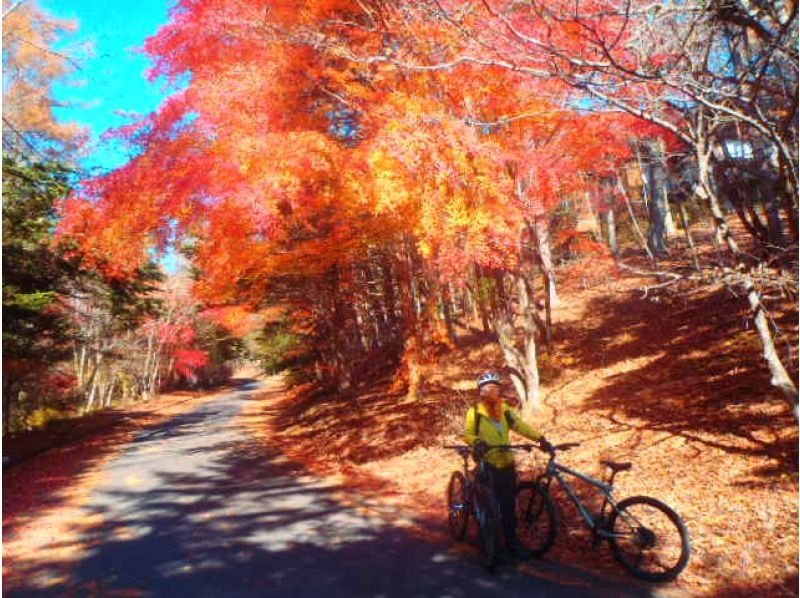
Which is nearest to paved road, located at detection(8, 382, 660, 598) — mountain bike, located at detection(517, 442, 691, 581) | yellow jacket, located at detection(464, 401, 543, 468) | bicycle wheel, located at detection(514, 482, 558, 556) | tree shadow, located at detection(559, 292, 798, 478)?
mountain bike, located at detection(517, 442, 691, 581)

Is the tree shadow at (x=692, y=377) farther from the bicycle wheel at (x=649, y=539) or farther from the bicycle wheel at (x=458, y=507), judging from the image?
the bicycle wheel at (x=458, y=507)

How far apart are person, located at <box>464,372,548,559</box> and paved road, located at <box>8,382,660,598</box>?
1.43ft

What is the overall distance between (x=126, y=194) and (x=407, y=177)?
269 inches

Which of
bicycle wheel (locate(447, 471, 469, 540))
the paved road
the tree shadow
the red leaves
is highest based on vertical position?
the red leaves

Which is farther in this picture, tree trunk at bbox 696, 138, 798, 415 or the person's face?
the person's face

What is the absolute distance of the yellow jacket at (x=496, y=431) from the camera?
546cm

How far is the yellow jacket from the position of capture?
215 inches

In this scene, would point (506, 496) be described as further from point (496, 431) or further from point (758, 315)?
point (758, 315)

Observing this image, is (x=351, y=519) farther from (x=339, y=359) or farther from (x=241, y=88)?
(x=339, y=359)

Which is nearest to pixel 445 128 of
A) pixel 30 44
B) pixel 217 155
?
pixel 217 155

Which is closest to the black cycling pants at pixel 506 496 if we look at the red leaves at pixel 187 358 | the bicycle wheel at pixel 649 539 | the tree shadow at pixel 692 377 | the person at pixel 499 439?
the person at pixel 499 439

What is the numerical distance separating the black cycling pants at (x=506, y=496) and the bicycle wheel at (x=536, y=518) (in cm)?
10

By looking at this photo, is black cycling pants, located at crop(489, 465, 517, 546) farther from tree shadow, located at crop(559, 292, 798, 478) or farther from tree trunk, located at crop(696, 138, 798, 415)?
tree shadow, located at crop(559, 292, 798, 478)

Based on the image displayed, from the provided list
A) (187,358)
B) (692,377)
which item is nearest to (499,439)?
(692,377)
